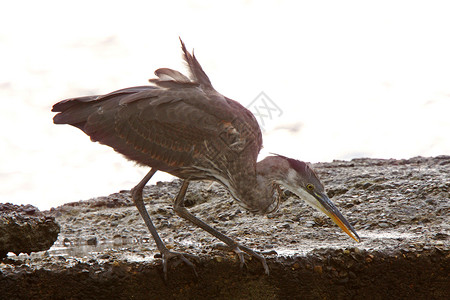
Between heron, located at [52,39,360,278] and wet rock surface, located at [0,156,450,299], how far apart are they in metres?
0.22

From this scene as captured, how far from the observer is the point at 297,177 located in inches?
198

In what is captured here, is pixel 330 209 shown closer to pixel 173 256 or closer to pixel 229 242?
pixel 229 242

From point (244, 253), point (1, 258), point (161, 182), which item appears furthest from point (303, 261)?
point (161, 182)

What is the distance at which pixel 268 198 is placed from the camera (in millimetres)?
4988

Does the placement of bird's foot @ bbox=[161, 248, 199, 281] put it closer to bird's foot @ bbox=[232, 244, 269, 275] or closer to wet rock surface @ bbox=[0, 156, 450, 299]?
wet rock surface @ bbox=[0, 156, 450, 299]

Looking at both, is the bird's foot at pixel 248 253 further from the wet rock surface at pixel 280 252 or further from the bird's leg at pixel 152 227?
the bird's leg at pixel 152 227

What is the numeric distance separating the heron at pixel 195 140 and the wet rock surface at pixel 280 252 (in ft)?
0.74

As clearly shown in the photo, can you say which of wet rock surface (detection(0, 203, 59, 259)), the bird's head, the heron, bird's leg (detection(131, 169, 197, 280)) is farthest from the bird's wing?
wet rock surface (detection(0, 203, 59, 259))

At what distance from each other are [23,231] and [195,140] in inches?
75.4

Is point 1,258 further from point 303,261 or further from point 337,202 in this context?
point 337,202

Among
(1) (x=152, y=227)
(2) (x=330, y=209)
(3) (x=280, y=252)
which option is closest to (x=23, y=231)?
(1) (x=152, y=227)

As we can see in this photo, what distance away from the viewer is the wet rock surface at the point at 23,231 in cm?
509

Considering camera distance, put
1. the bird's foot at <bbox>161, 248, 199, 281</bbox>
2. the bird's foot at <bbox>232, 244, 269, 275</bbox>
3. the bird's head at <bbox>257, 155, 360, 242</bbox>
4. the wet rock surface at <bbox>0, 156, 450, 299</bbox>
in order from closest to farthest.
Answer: the wet rock surface at <bbox>0, 156, 450, 299</bbox>
the bird's foot at <bbox>161, 248, 199, 281</bbox>
the bird's foot at <bbox>232, 244, 269, 275</bbox>
the bird's head at <bbox>257, 155, 360, 242</bbox>

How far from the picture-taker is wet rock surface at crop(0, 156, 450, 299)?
453 centimetres
